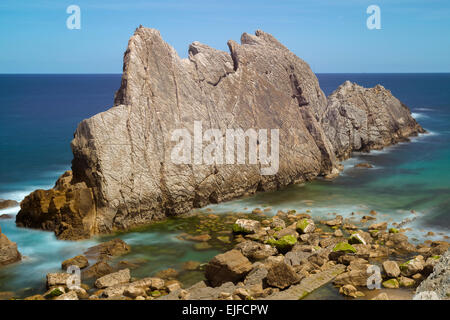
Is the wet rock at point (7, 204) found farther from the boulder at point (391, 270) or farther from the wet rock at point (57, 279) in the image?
the boulder at point (391, 270)

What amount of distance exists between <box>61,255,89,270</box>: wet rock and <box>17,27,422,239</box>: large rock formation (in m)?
3.29

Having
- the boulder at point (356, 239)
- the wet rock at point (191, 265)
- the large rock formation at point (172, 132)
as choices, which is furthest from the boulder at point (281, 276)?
the large rock formation at point (172, 132)

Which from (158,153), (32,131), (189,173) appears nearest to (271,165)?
(189,173)

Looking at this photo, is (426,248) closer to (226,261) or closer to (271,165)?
(226,261)

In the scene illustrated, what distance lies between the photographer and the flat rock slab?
1566 cm

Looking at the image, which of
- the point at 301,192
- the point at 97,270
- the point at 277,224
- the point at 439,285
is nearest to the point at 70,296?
the point at 97,270

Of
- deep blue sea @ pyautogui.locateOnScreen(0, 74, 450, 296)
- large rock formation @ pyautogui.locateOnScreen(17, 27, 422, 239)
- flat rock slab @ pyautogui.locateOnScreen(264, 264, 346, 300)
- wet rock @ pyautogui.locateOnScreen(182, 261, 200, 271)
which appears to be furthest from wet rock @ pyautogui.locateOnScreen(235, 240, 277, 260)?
large rock formation @ pyautogui.locateOnScreen(17, 27, 422, 239)

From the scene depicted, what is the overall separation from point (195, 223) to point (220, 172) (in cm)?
475

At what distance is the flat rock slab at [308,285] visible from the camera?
1566 centimetres

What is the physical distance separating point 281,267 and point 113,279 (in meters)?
6.78

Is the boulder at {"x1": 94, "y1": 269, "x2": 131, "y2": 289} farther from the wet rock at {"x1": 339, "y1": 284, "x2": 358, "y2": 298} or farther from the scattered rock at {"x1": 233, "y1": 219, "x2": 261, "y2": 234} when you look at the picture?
the wet rock at {"x1": 339, "y1": 284, "x2": 358, "y2": 298}

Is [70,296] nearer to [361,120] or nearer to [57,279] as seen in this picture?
[57,279]

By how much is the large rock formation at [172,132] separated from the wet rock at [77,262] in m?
3.29

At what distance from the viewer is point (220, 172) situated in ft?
94.8
